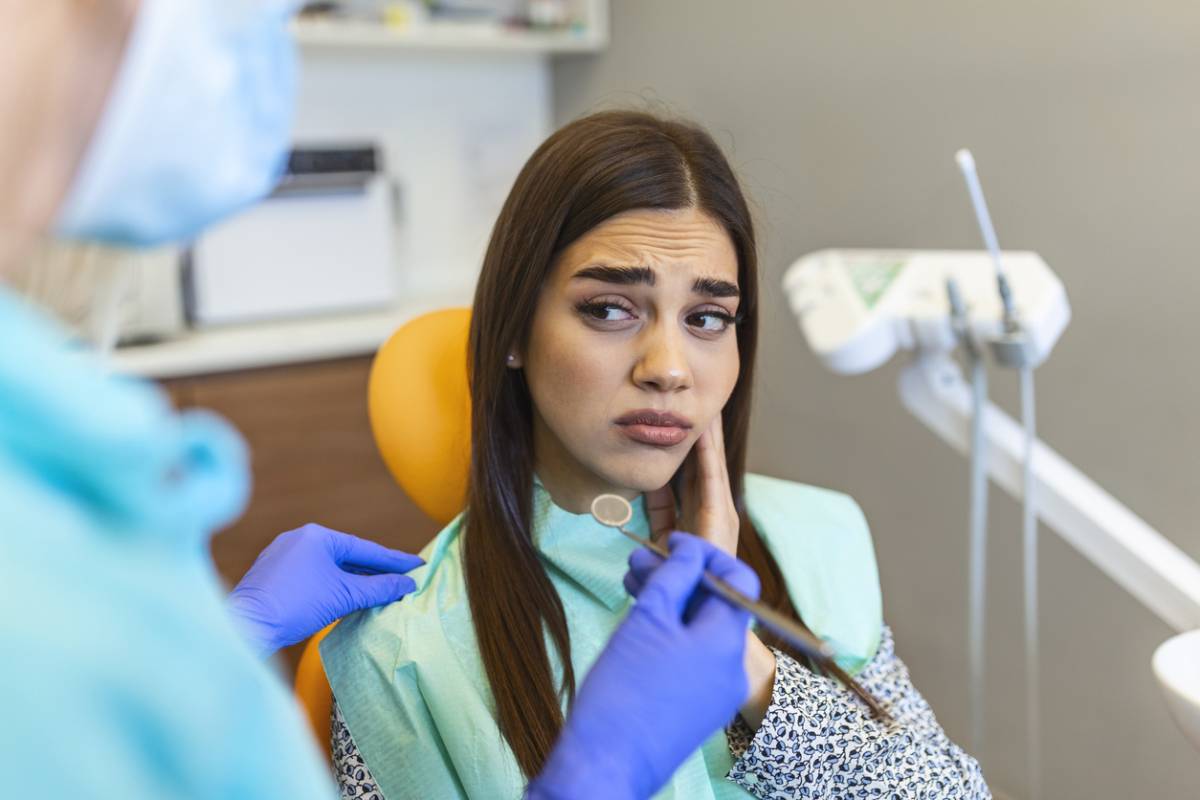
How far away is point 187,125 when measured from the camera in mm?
574

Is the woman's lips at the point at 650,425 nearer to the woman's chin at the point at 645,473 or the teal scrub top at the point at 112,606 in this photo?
the woman's chin at the point at 645,473

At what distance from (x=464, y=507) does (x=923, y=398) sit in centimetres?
68

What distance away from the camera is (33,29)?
0.50m

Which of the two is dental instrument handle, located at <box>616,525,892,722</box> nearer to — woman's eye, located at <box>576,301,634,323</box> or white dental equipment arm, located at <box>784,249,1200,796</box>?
woman's eye, located at <box>576,301,634,323</box>

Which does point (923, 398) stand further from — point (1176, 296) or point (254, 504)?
point (254, 504)

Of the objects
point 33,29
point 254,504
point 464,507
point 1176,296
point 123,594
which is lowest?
point 254,504

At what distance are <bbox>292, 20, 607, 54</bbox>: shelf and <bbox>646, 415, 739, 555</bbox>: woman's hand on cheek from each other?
1752 mm

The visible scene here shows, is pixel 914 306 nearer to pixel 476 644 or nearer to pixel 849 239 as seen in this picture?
pixel 476 644

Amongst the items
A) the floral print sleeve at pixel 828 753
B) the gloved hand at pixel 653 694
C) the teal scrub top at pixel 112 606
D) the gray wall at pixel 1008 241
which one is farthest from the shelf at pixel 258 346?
the teal scrub top at pixel 112 606

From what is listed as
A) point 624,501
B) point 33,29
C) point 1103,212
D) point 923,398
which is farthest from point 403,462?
point 1103,212

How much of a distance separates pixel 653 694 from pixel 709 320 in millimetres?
612

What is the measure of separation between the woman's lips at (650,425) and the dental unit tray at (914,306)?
0.32 metres

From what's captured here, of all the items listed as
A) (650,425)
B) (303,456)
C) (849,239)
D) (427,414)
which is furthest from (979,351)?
(303,456)

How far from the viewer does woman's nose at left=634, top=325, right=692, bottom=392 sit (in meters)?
1.21
